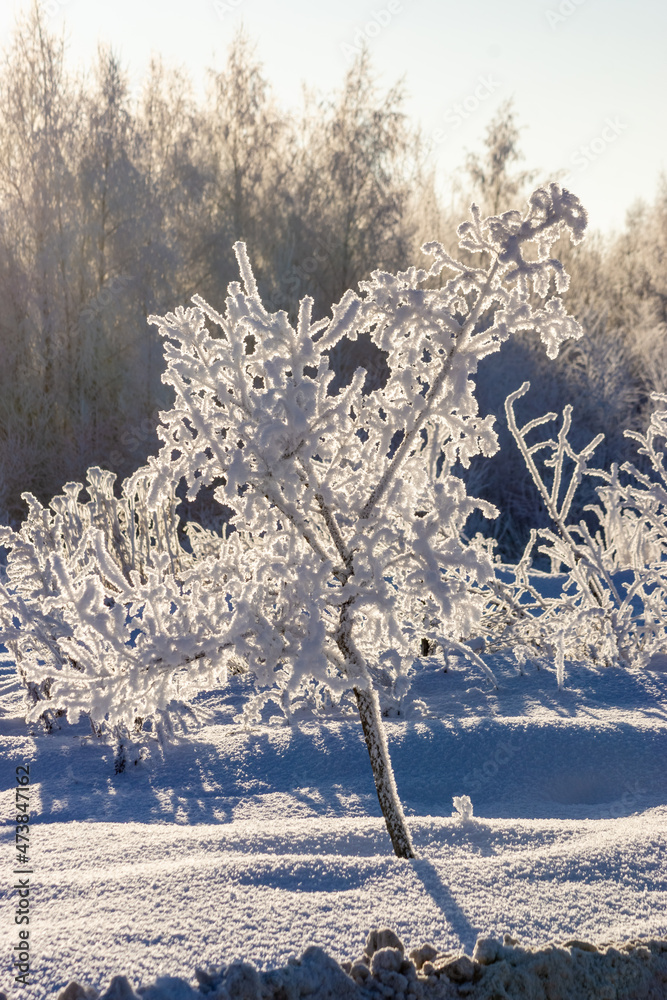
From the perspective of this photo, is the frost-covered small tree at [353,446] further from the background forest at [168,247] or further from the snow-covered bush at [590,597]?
the background forest at [168,247]

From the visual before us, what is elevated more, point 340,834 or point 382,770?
point 382,770

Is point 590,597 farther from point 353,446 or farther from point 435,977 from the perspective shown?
point 435,977

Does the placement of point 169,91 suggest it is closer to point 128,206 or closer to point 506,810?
point 128,206

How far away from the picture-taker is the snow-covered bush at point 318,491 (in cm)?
143

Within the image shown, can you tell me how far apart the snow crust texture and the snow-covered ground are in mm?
78

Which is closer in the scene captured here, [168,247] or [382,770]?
[382,770]

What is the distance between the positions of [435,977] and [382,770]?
0.51 metres

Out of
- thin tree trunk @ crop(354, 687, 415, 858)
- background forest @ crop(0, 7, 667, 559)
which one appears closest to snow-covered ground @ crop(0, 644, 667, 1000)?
thin tree trunk @ crop(354, 687, 415, 858)

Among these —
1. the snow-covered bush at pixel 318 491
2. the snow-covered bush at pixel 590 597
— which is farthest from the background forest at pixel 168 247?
the snow-covered bush at pixel 318 491

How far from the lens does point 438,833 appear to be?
1.86 metres

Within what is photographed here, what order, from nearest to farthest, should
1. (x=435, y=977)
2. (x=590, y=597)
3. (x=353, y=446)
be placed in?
(x=435, y=977) < (x=353, y=446) < (x=590, y=597)

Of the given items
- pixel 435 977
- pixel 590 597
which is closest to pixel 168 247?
pixel 590 597

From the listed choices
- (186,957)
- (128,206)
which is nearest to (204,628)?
(186,957)

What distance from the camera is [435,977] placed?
1.13 metres
